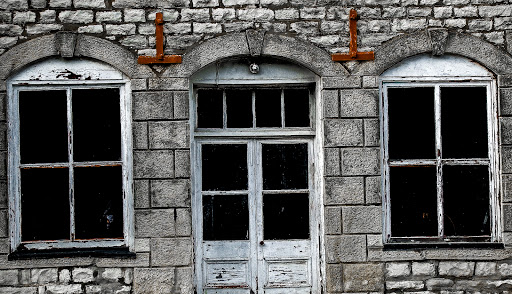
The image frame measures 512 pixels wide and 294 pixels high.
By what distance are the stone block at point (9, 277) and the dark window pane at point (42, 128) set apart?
1.03 meters

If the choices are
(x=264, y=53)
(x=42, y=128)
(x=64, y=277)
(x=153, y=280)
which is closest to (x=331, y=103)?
(x=264, y=53)

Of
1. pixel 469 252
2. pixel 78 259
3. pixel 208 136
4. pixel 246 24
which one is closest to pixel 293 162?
pixel 208 136

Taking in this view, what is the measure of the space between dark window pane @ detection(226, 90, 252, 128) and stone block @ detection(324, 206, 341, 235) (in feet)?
3.72

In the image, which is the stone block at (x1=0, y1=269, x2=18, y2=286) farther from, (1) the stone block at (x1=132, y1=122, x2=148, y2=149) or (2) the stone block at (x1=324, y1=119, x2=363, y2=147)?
(2) the stone block at (x1=324, y1=119, x2=363, y2=147)

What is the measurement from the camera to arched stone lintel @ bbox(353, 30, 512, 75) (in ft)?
18.8

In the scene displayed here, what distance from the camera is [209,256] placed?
19.3 feet

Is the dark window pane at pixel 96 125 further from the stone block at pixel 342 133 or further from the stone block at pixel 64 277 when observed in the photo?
the stone block at pixel 342 133

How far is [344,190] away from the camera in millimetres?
5703

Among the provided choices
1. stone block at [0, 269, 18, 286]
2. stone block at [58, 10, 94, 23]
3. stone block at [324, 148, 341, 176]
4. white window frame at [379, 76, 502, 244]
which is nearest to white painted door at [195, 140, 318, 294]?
stone block at [324, 148, 341, 176]

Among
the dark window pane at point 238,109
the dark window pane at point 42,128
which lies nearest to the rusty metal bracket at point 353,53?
the dark window pane at point 238,109

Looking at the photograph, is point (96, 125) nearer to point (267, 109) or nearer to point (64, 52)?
point (64, 52)

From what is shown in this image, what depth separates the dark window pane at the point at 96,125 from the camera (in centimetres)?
572

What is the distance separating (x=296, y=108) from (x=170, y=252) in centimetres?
184

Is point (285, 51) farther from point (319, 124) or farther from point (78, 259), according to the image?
point (78, 259)
